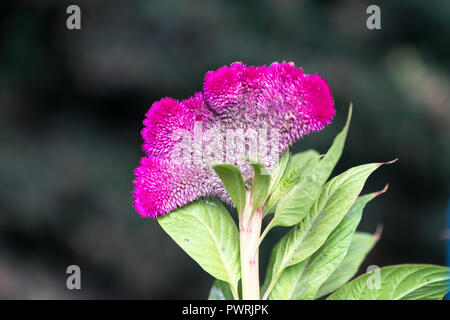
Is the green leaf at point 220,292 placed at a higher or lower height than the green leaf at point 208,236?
lower

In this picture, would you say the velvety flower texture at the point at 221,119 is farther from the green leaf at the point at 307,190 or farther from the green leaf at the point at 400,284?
the green leaf at the point at 400,284

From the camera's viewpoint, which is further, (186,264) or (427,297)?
(186,264)

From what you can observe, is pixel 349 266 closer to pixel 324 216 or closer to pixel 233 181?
pixel 324 216

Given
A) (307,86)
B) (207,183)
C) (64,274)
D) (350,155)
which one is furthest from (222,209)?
(350,155)

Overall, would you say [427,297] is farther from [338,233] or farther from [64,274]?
[64,274]

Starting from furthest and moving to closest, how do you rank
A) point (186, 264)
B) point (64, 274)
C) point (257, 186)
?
point (186, 264) < point (64, 274) < point (257, 186)

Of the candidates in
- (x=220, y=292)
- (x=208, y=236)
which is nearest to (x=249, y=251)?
(x=208, y=236)

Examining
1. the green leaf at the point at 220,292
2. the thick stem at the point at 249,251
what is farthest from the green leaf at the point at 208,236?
the green leaf at the point at 220,292
